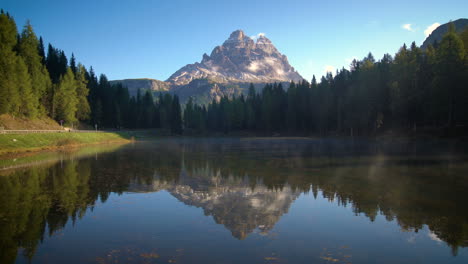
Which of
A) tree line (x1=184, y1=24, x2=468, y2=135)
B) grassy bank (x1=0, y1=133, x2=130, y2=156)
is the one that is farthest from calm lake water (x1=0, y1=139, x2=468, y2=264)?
tree line (x1=184, y1=24, x2=468, y2=135)

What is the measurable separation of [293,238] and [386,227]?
3.64 m

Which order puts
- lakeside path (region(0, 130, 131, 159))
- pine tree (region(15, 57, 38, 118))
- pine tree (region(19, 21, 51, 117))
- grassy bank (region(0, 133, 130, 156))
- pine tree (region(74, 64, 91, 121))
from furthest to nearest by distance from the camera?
1. pine tree (region(74, 64, 91, 121))
2. pine tree (region(19, 21, 51, 117))
3. pine tree (region(15, 57, 38, 118))
4. grassy bank (region(0, 133, 130, 156))
5. lakeside path (region(0, 130, 131, 159))

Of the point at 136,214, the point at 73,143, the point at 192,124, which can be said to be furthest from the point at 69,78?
the point at 136,214

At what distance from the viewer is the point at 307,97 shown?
111 metres

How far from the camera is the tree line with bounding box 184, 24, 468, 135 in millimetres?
52188

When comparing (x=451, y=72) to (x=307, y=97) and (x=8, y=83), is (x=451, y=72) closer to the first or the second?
(x=307, y=97)

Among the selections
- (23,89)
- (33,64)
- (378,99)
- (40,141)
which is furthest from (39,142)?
(378,99)

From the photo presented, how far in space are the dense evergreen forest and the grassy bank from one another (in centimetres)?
928

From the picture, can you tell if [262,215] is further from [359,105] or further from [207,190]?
[359,105]

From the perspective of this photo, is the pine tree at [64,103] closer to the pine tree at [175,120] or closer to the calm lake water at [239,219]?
the pine tree at [175,120]

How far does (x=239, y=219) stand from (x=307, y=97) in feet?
344

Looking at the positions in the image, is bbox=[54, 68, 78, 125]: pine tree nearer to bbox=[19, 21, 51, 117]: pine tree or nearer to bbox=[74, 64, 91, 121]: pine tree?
bbox=[19, 21, 51, 117]: pine tree

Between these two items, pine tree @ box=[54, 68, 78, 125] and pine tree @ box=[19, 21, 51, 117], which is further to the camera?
pine tree @ box=[54, 68, 78, 125]

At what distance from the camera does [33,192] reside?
16.1 m
